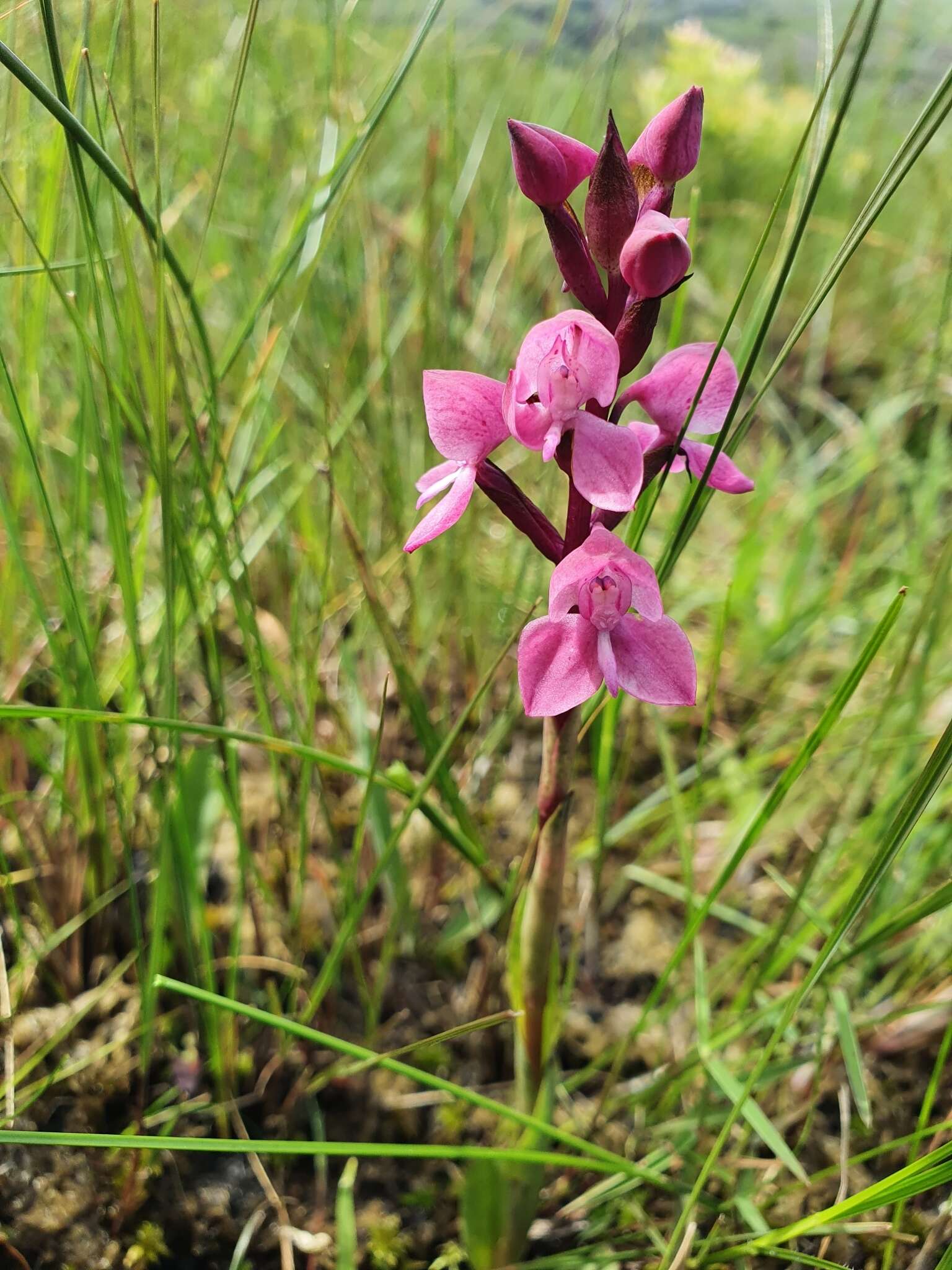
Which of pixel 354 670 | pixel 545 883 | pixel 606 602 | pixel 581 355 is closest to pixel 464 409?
pixel 581 355

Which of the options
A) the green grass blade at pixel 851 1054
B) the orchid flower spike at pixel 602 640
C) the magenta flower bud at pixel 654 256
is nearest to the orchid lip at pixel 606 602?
the orchid flower spike at pixel 602 640

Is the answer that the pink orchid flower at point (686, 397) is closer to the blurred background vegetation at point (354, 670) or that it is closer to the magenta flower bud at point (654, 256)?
the magenta flower bud at point (654, 256)

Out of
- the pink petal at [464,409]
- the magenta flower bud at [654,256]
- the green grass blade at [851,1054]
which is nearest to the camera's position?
the magenta flower bud at [654,256]

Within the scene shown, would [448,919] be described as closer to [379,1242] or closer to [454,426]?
[379,1242]

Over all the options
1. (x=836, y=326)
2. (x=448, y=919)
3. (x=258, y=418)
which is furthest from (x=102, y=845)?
(x=836, y=326)

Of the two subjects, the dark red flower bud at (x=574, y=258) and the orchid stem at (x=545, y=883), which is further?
the orchid stem at (x=545, y=883)

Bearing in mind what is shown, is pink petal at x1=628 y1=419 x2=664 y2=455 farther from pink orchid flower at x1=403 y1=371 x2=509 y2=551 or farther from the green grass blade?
the green grass blade

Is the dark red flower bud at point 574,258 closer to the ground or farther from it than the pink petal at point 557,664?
farther from it

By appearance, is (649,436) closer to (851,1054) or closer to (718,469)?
(718,469)

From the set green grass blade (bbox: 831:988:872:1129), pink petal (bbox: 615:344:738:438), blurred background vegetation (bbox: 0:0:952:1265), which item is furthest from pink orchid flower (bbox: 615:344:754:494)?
green grass blade (bbox: 831:988:872:1129)
